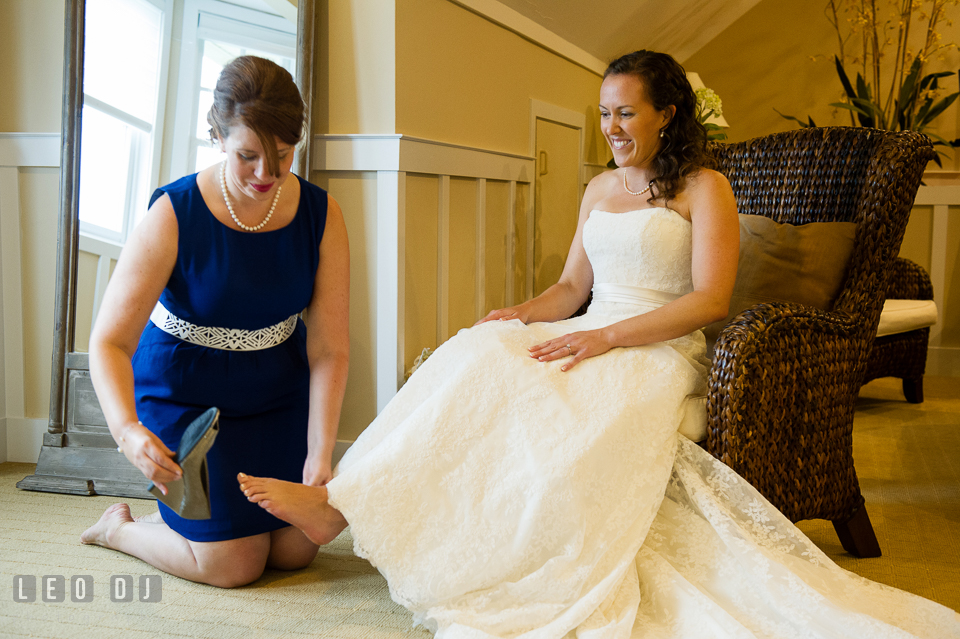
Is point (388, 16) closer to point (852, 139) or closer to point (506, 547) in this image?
point (852, 139)

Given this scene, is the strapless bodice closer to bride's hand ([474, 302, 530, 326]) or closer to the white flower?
bride's hand ([474, 302, 530, 326])

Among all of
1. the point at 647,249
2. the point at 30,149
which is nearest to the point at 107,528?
the point at 30,149

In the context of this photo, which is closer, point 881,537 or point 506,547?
point 506,547

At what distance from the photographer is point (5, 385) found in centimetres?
250

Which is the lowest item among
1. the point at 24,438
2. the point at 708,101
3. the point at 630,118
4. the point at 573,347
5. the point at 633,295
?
the point at 24,438

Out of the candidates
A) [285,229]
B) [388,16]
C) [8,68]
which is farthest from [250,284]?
[8,68]

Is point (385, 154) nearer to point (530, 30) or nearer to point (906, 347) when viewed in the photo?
point (530, 30)

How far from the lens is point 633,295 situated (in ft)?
5.80

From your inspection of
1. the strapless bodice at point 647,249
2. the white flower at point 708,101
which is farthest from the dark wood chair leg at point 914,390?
the strapless bodice at point 647,249

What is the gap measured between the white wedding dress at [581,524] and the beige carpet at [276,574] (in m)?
0.21

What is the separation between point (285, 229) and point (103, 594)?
83 cm

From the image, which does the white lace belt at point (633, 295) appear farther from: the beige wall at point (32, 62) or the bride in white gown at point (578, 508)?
the beige wall at point (32, 62)

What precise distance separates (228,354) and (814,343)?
4.08 ft

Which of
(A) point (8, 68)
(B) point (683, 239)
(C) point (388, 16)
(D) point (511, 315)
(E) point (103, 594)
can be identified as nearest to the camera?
(E) point (103, 594)
